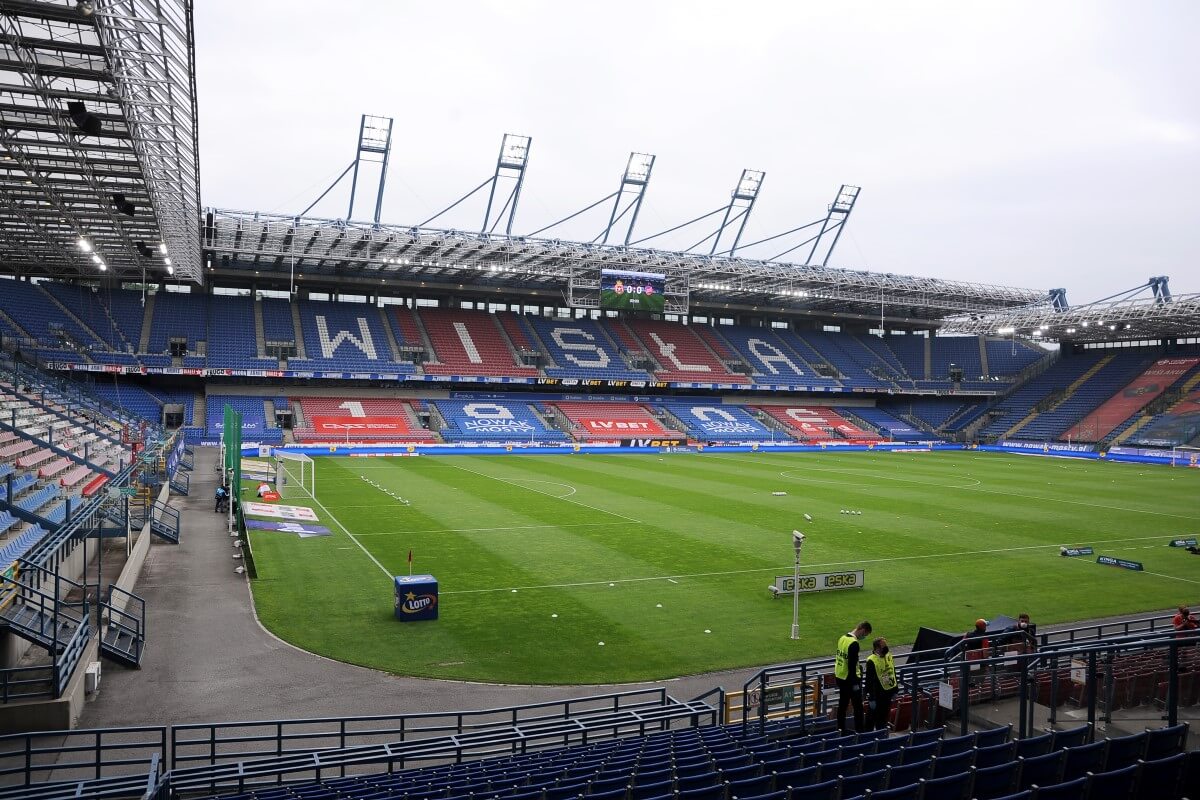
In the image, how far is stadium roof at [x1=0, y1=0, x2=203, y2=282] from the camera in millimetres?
13859

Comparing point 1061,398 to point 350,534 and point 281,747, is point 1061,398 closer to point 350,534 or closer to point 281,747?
point 350,534

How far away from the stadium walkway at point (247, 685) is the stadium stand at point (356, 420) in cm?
4113

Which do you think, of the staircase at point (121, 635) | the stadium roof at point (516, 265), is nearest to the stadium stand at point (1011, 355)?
the stadium roof at point (516, 265)

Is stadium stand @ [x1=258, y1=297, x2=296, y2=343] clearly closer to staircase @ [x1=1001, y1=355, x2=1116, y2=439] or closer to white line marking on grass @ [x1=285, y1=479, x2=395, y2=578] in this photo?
white line marking on grass @ [x1=285, y1=479, x2=395, y2=578]

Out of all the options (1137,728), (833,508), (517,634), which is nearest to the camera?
(1137,728)

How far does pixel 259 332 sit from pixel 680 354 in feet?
120

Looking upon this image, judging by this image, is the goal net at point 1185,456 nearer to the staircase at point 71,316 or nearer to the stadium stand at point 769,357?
the stadium stand at point 769,357

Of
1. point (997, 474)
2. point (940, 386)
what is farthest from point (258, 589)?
point (940, 386)

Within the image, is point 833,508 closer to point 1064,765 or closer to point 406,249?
point 1064,765

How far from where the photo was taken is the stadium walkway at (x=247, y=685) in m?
13.0

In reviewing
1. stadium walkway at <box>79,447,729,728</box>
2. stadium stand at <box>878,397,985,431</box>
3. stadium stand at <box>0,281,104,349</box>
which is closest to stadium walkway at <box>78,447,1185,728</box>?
stadium walkway at <box>79,447,729,728</box>

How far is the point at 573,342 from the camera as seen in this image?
2950 inches

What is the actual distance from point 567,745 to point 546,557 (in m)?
12.8

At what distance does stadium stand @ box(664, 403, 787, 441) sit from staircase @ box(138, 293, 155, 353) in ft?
137
